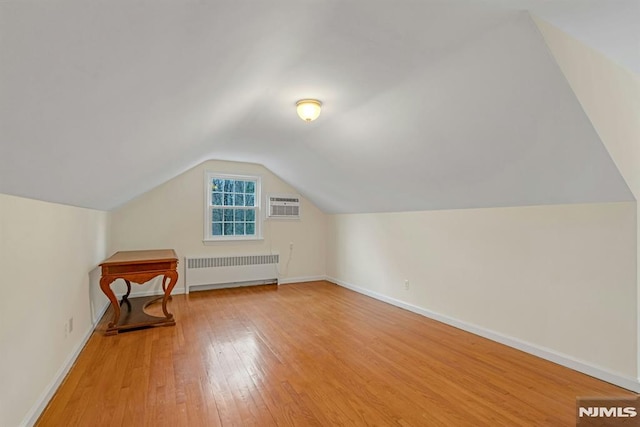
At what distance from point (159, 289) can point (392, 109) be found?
4.23 metres

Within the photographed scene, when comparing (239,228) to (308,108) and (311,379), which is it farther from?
(311,379)

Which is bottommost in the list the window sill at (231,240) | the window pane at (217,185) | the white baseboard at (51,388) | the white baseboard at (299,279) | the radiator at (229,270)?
the white baseboard at (51,388)

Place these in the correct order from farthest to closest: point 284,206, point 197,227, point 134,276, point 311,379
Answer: point 284,206, point 197,227, point 134,276, point 311,379

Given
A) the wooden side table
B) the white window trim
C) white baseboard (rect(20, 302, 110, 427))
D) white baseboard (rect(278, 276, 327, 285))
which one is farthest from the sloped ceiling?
white baseboard (rect(278, 276, 327, 285))

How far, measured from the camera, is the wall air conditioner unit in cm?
575

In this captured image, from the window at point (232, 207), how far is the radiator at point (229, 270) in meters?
0.37

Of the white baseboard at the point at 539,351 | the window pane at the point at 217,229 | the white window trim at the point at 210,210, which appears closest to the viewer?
the white baseboard at the point at 539,351

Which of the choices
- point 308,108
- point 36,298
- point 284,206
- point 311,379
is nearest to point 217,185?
point 284,206

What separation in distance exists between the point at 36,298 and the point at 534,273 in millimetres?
3693

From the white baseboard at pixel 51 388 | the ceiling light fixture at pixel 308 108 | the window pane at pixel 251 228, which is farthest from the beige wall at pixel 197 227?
the ceiling light fixture at pixel 308 108

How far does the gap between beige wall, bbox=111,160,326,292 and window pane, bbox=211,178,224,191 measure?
0.60 feet

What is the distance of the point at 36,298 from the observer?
1.90 m

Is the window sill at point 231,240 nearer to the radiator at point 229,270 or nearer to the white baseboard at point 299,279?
the radiator at point 229,270

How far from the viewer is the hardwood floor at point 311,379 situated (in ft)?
6.41
